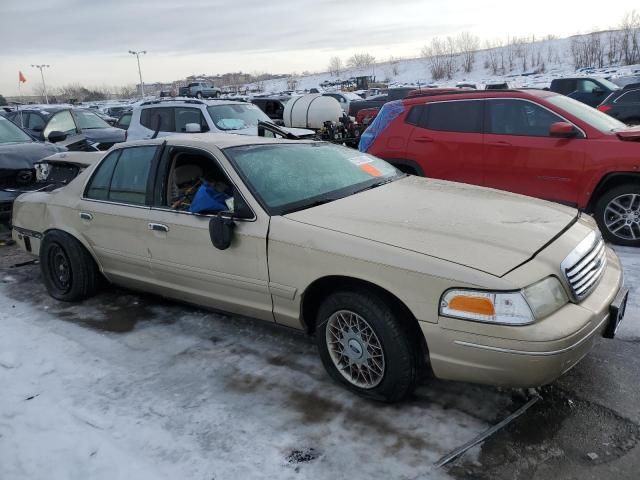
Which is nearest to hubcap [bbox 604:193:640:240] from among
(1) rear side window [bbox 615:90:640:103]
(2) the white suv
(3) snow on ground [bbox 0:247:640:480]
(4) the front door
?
(3) snow on ground [bbox 0:247:640:480]

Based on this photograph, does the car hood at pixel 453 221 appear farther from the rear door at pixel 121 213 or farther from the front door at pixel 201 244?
the rear door at pixel 121 213

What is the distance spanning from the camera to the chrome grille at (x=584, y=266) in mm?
2799

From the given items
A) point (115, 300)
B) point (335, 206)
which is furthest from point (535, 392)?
point (115, 300)

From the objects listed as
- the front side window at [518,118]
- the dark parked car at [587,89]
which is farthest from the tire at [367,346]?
the dark parked car at [587,89]

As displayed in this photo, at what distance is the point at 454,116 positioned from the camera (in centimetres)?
672

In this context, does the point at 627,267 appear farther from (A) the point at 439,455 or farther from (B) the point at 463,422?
(A) the point at 439,455

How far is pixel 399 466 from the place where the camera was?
2.55 m

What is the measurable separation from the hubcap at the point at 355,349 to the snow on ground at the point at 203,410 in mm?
147

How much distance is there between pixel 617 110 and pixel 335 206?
11977 mm

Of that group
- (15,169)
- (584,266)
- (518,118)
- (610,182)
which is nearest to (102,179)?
(15,169)

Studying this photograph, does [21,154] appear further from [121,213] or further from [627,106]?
[627,106]

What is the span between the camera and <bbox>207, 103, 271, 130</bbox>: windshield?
9.95 m

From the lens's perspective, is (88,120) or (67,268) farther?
(88,120)

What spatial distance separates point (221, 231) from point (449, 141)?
13.5 ft
